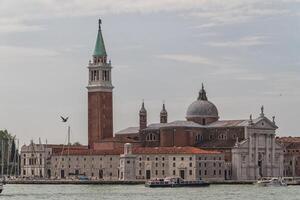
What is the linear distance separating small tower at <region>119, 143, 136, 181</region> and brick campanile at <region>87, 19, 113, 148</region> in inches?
223

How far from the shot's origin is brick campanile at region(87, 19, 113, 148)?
374 ft

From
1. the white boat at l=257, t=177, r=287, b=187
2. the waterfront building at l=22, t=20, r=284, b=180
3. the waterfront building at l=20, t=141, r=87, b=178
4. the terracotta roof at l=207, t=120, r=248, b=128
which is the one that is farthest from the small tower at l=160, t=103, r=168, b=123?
the white boat at l=257, t=177, r=287, b=187

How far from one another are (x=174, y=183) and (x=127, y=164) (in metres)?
12.1

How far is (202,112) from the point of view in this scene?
116938mm

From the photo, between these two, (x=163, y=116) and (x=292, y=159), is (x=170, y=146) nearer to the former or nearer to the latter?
(x=163, y=116)

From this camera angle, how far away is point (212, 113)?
117 metres

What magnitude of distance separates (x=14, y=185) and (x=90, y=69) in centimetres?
1509

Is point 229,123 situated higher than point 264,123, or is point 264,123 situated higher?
point 229,123

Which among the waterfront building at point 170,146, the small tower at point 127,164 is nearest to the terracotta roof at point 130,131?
the waterfront building at point 170,146

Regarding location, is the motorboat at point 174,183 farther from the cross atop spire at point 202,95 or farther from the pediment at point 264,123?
the cross atop spire at point 202,95

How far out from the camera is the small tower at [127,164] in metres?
108

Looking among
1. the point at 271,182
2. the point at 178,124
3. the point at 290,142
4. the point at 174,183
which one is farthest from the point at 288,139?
the point at 174,183

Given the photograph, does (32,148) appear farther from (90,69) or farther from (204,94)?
(204,94)

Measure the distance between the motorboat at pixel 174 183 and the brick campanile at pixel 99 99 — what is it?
15777mm
